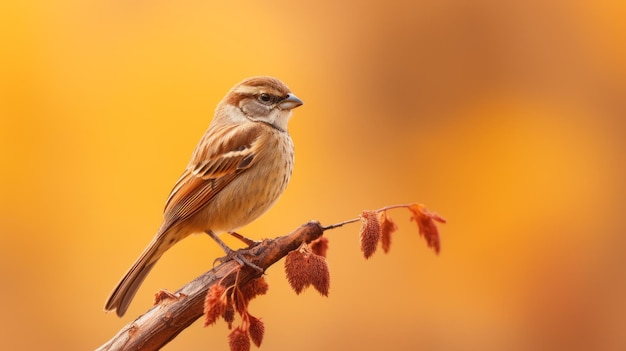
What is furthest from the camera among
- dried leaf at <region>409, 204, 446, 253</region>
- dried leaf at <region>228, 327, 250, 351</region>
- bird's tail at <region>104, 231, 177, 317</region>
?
bird's tail at <region>104, 231, 177, 317</region>

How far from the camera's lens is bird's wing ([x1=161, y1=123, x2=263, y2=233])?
431 cm

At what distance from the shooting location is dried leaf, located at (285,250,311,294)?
2.65 meters

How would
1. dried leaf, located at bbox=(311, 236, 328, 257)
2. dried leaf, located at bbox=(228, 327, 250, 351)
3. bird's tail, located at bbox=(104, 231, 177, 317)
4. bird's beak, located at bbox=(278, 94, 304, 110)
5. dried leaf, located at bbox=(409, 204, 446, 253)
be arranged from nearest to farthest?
dried leaf, located at bbox=(228, 327, 250, 351) < dried leaf, located at bbox=(409, 204, 446, 253) < dried leaf, located at bbox=(311, 236, 328, 257) < bird's tail, located at bbox=(104, 231, 177, 317) < bird's beak, located at bbox=(278, 94, 304, 110)

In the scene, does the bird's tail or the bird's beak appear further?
the bird's beak

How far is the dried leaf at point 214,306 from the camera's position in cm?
261

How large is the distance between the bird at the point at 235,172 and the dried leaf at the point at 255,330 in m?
1.36

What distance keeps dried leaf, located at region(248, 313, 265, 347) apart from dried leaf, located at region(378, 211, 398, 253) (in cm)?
54

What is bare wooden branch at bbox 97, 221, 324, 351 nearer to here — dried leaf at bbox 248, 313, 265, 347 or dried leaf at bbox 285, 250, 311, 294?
dried leaf at bbox 285, 250, 311, 294

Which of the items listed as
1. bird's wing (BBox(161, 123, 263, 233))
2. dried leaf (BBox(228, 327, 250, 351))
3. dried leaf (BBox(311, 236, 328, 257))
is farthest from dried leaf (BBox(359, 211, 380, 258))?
bird's wing (BBox(161, 123, 263, 233))

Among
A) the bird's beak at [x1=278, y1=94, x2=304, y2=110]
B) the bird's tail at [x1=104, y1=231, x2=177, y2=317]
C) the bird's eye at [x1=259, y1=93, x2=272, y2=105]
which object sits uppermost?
the bird's eye at [x1=259, y1=93, x2=272, y2=105]

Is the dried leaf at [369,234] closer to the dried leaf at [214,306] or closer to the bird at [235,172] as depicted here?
the dried leaf at [214,306]

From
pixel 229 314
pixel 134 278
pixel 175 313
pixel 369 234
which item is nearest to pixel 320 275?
pixel 369 234

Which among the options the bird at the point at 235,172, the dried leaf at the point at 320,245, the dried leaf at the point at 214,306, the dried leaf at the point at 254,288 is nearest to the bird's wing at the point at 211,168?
the bird at the point at 235,172

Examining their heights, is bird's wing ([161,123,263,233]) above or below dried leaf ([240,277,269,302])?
above
